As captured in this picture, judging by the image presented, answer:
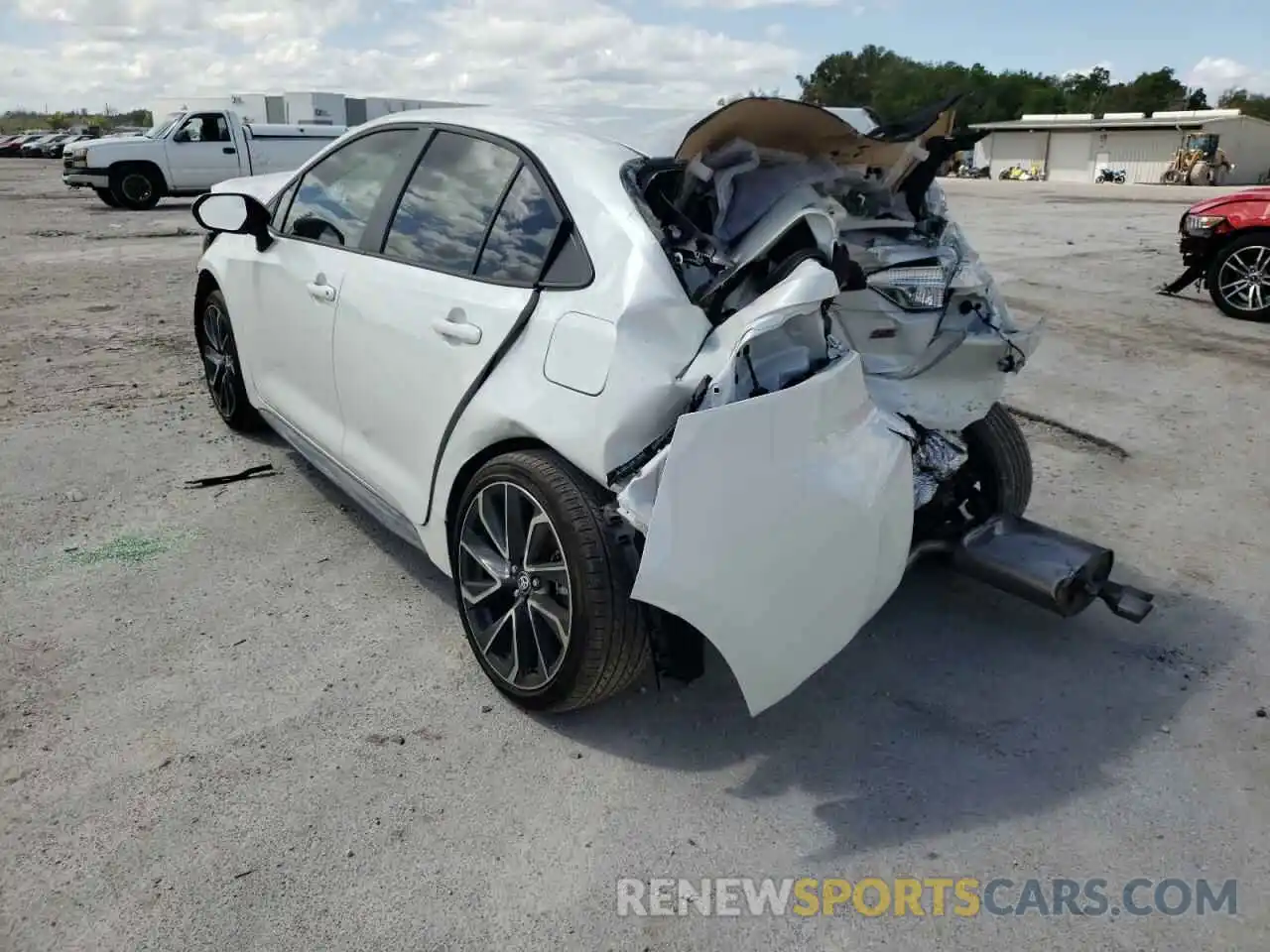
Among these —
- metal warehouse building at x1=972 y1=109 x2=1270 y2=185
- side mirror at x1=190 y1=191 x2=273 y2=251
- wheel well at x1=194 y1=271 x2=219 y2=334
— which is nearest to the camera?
side mirror at x1=190 y1=191 x2=273 y2=251

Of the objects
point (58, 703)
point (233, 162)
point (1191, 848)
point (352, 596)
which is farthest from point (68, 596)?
point (233, 162)

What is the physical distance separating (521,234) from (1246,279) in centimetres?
876

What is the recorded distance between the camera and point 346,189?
406 cm

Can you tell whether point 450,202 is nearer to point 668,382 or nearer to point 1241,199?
point 668,382

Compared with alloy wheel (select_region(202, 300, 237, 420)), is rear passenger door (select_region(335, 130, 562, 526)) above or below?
above

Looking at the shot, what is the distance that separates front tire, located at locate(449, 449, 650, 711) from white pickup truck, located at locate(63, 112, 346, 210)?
18.6 meters

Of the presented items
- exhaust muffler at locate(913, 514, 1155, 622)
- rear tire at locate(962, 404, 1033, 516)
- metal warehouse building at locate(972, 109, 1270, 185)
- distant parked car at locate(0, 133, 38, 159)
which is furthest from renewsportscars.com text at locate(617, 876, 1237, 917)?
distant parked car at locate(0, 133, 38, 159)

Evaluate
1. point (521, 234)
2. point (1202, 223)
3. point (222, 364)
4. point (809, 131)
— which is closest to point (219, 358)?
point (222, 364)

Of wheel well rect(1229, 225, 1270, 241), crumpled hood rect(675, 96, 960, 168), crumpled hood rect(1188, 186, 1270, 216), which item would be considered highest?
crumpled hood rect(675, 96, 960, 168)

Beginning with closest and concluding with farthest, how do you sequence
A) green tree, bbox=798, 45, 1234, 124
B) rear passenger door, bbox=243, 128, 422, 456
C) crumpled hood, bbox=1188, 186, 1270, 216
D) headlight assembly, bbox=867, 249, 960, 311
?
headlight assembly, bbox=867, 249, 960, 311, rear passenger door, bbox=243, 128, 422, 456, crumpled hood, bbox=1188, 186, 1270, 216, green tree, bbox=798, 45, 1234, 124

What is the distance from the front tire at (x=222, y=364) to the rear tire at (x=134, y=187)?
17198 mm

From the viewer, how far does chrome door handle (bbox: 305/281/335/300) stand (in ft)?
12.6

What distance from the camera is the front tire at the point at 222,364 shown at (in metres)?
5.12

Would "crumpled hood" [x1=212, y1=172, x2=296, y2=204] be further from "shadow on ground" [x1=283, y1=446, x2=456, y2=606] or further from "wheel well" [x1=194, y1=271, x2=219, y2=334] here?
"shadow on ground" [x1=283, y1=446, x2=456, y2=606]
